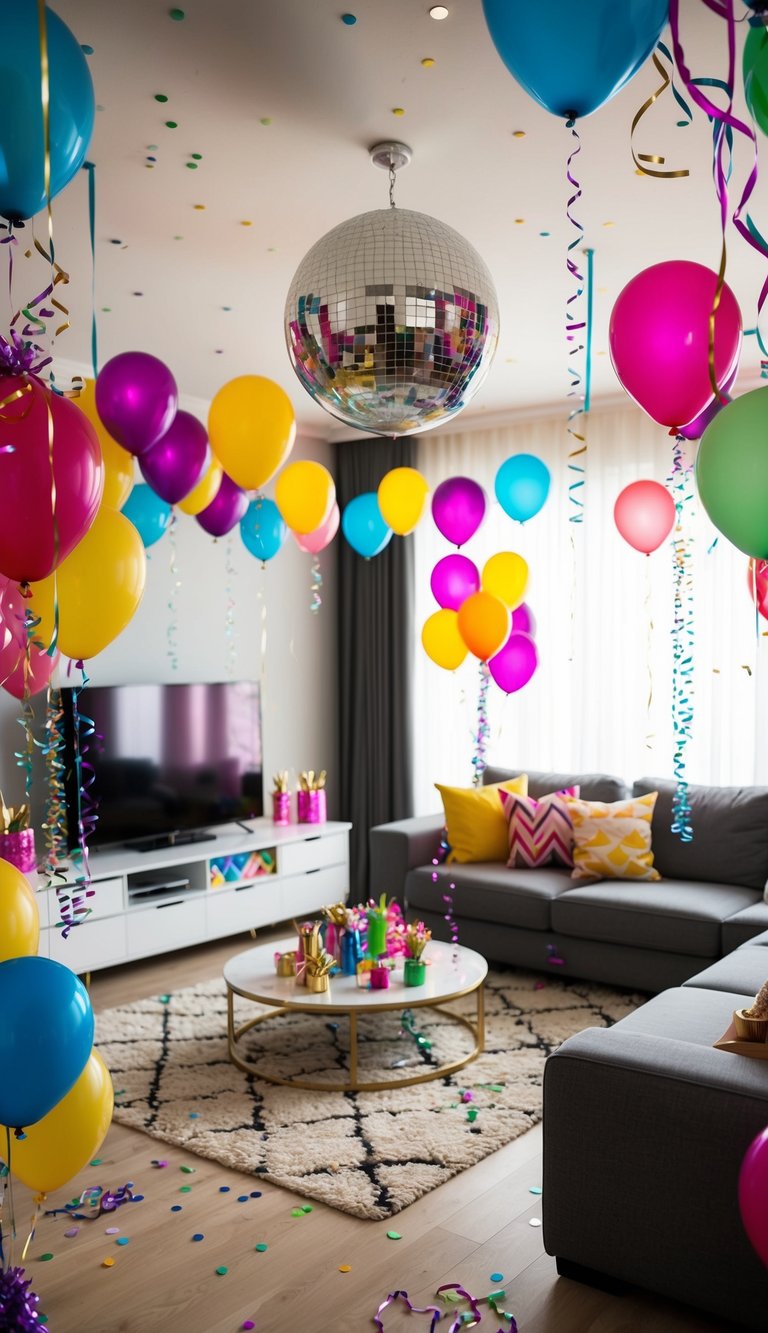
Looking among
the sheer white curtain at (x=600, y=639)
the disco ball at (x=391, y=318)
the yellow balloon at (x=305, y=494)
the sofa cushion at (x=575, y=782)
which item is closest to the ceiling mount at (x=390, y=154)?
the disco ball at (x=391, y=318)

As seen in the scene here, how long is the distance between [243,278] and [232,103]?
1.22m

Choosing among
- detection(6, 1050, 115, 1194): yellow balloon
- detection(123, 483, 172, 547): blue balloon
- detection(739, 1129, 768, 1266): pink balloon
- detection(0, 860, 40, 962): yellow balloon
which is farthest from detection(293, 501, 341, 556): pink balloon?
detection(739, 1129, 768, 1266): pink balloon

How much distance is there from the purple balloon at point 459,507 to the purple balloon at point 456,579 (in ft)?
0.29

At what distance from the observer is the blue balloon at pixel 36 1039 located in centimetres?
179

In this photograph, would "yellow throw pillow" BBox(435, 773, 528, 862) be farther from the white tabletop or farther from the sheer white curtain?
the white tabletop

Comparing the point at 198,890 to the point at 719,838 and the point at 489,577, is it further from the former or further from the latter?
the point at 719,838

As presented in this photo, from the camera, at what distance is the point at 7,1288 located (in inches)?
78.6

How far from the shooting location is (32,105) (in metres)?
1.71

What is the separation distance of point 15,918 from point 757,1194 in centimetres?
133

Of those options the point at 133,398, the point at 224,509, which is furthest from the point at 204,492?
the point at 133,398

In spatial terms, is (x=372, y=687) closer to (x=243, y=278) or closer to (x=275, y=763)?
(x=275, y=763)

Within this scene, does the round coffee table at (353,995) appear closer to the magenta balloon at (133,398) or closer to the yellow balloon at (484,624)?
the yellow balloon at (484,624)

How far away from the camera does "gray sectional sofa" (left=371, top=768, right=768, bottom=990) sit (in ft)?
13.3

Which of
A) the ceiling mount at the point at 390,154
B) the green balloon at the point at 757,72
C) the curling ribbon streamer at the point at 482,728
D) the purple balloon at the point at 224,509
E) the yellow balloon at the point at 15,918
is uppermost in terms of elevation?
the ceiling mount at the point at 390,154
